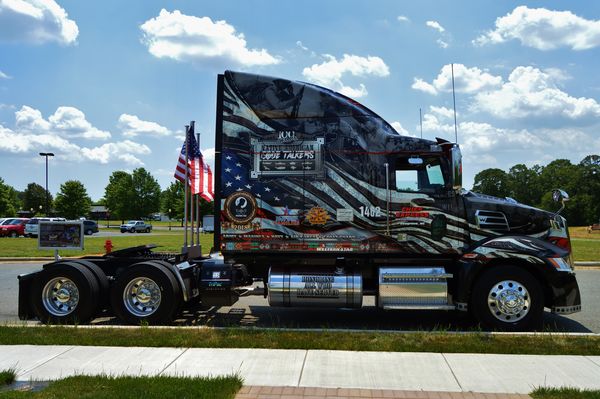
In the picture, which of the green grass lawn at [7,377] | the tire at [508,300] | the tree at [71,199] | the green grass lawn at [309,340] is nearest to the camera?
the green grass lawn at [7,377]

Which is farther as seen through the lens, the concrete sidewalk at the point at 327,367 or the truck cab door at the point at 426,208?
the truck cab door at the point at 426,208

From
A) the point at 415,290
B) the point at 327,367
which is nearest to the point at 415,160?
the point at 415,290

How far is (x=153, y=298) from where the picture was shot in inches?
301

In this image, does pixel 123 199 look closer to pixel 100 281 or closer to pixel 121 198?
pixel 121 198

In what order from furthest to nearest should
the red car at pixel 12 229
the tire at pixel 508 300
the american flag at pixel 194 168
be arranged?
the red car at pixel 12 229, the american flag at pixel 194 168, the tire at pixel 508 300

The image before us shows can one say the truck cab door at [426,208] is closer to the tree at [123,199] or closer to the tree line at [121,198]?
the tree line at [121,198]

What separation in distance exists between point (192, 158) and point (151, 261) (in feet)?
7.65

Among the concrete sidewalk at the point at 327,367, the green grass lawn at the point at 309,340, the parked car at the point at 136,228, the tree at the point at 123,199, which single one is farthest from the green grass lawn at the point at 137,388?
the tree at the point at 123,199

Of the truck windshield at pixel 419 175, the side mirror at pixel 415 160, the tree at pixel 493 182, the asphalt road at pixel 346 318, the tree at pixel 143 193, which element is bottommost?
the asphalt road at pixel 346 318

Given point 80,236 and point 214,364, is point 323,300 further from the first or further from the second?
point 80,236

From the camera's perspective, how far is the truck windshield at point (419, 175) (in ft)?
25.2

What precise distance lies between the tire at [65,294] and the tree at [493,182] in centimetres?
11698

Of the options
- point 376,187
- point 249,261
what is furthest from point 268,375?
point 376,187

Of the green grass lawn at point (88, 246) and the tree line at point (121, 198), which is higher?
the tree line at point (121, 198)
